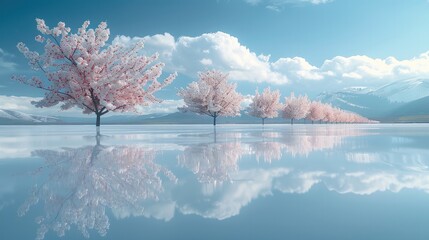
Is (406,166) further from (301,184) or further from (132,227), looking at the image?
(132,227)

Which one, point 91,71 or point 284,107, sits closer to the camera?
point 91,71

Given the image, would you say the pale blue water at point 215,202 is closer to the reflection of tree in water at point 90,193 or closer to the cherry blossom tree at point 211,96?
the reflection of tree in water at point 90,193

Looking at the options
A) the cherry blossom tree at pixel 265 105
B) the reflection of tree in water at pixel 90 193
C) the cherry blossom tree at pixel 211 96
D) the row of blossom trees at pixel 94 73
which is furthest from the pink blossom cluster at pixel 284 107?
the reflection of tree in water at pixel 90 193

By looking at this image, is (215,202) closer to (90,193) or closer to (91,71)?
(90,193)

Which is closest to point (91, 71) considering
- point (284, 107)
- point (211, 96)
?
point (211, 96)

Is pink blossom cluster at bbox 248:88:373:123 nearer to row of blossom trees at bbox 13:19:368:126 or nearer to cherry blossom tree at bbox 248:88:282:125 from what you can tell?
cherry blossom tree at bbox 248:88:282:125

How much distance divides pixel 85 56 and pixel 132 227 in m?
21.6

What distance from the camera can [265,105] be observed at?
59.4 metres

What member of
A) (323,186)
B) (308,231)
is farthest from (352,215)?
(323,186)

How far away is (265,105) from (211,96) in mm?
21640

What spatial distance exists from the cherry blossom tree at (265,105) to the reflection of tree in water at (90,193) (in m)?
53.4

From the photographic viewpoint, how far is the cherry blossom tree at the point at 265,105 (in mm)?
59094

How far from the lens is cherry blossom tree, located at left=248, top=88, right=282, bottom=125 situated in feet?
194

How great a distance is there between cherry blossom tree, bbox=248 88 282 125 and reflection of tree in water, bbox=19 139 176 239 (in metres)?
53.4
